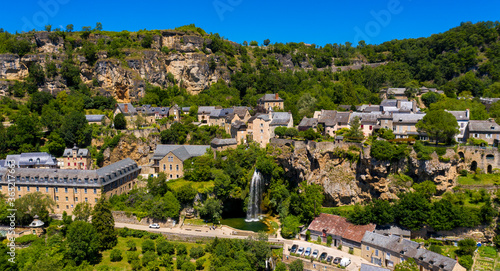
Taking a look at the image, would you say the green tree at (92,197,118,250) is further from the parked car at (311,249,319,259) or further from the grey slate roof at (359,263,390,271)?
the grey slate roof at (359,263,390,271)

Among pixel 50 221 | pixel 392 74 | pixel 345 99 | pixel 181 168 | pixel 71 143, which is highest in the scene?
pixel 392 74

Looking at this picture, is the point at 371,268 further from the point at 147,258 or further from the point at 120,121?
the point at 120,121

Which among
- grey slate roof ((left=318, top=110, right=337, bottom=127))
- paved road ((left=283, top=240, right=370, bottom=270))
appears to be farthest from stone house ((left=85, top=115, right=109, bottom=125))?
paved road ((left=283, top=240, right=370, bottom=270))

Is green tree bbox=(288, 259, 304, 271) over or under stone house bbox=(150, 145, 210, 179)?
under

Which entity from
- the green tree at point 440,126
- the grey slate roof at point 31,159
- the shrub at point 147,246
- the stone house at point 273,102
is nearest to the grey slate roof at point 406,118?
the green tree at point 440,126

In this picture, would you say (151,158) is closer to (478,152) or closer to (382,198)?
(382,198)

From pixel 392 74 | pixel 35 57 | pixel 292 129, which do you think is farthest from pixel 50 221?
pixel 392 74
